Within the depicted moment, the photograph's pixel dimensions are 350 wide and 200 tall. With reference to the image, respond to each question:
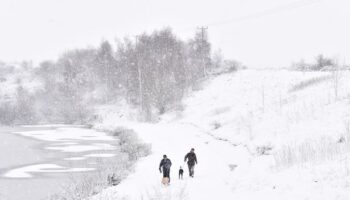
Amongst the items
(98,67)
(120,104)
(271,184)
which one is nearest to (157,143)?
(271,184)

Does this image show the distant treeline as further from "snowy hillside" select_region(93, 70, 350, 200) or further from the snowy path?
the snowy path

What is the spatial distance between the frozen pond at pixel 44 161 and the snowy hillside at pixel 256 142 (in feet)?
13.4

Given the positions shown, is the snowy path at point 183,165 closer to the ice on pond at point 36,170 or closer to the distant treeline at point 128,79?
the ice on pond at point 36,170

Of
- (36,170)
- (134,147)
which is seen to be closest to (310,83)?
(134,147)

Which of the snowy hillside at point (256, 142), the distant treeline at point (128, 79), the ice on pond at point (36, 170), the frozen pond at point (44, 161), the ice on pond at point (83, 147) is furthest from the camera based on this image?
the distant treeline at point (128, 79)

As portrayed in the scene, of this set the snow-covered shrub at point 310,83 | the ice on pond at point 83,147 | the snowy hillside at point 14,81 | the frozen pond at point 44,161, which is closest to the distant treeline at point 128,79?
the snowy hillside at point 14,81

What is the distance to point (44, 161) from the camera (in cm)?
3409

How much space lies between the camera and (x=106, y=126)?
207 feet

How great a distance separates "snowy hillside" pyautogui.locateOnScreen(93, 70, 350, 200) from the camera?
46.0ft

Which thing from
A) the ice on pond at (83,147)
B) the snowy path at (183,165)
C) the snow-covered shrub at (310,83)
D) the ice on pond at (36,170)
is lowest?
the ice on pond at (83,147)

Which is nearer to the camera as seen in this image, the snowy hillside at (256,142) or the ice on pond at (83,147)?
the snowy hillside at (256,142)

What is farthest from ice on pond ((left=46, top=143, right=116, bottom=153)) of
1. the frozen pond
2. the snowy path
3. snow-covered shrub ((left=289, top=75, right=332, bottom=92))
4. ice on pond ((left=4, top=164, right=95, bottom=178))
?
snow-covered shrub ((left=289, top=75, right=332, bottom=92))

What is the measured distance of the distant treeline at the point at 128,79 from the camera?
71188mm

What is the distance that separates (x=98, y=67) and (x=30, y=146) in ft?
189
